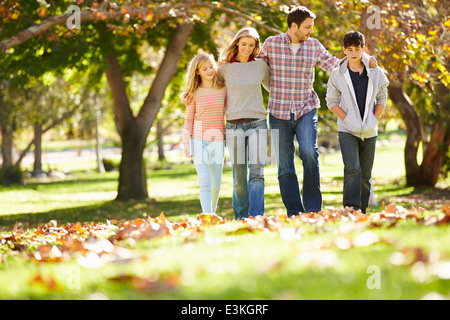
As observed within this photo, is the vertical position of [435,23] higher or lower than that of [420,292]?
higher

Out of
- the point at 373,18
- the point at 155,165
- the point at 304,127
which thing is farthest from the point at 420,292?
the point at 155,165

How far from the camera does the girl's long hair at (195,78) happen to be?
22.1 ft

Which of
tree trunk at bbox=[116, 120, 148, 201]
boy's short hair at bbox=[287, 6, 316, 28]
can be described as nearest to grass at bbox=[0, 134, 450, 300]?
boy's short hair at bbox=[287, 6, 316, 28]

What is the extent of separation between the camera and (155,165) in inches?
1387

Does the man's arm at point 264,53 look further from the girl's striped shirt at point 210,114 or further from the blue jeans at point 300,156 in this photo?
the blue jeans at point 300,156

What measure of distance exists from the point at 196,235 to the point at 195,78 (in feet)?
8.75

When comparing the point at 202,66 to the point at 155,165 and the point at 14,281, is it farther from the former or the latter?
the point at 155,165

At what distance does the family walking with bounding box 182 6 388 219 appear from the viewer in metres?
6.47

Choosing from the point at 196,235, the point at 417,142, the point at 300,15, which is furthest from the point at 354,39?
the point at 417,142

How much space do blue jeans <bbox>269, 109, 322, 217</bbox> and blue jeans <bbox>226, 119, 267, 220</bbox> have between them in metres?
0.20

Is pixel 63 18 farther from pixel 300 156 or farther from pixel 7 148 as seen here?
pixel 7 148

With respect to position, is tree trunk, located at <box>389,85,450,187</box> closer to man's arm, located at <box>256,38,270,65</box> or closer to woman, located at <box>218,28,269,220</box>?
man's arm, located at <box>256,38,270,65</box>

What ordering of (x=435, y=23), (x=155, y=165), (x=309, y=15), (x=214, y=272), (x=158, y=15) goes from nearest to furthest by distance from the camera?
(x=214, y=272)
(x=309, y=15)
(x=158, y=15)
(x=435, y=23)
(x=155, y=165)

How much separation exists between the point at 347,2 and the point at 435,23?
87.3 inches
